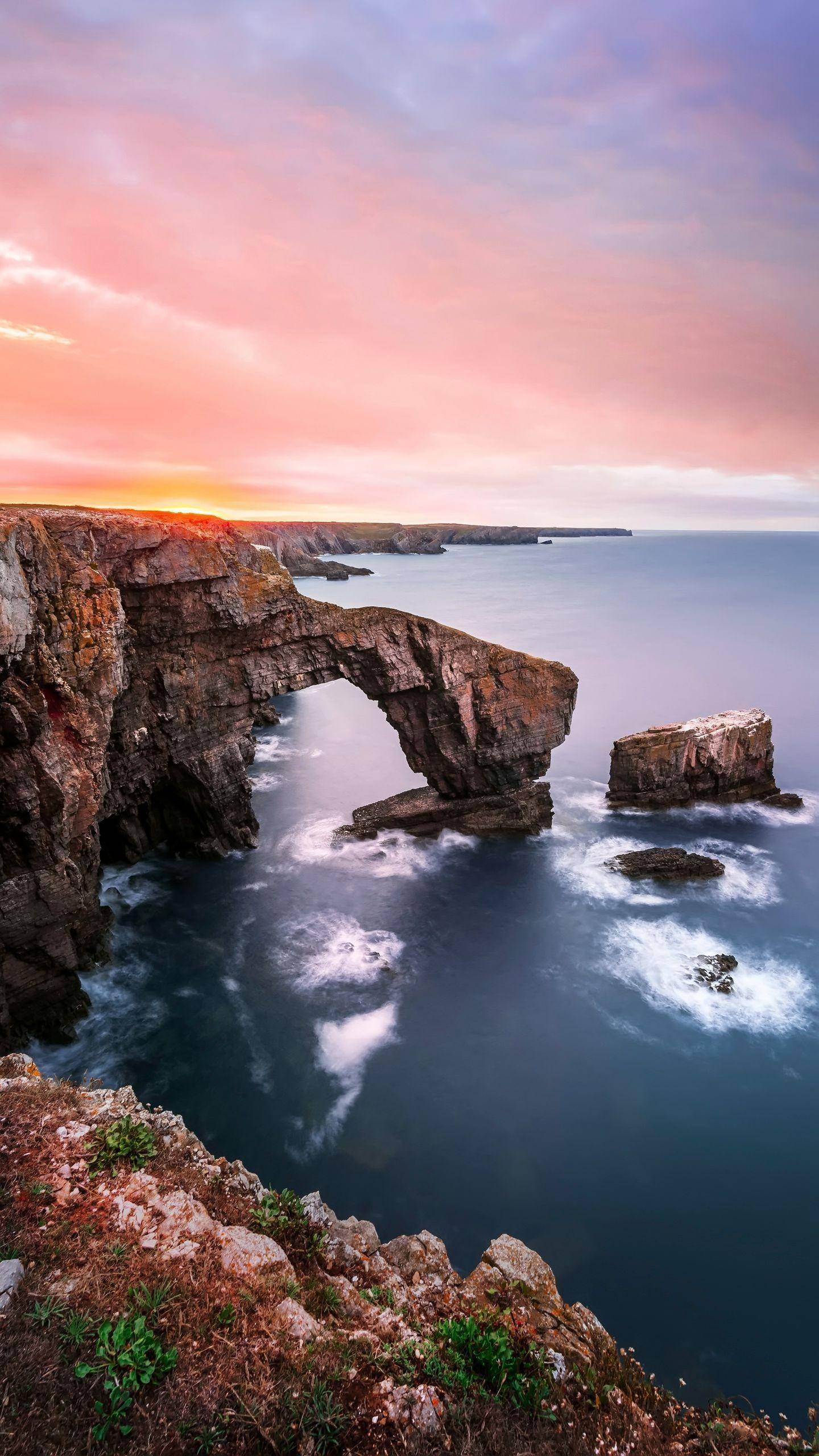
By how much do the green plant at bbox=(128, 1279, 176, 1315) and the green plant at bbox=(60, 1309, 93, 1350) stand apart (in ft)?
1.68

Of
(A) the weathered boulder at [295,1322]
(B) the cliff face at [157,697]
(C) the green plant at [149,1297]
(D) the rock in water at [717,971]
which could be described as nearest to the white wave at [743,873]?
(D) the rock in water at [717,971]

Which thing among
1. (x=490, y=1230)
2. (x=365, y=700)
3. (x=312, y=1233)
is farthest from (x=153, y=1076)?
(x=365, y=700)

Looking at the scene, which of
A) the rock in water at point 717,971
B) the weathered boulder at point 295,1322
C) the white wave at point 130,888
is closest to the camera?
the weathered boulder at point 295,1322

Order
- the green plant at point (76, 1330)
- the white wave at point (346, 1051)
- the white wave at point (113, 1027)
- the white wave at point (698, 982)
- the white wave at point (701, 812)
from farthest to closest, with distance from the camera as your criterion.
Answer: the white wave at point (701, 812), the white wave at point (698, 982), the white wave at point (113, 1027), the white wave at point (346, 1051), the green plant at point (76, 1330)

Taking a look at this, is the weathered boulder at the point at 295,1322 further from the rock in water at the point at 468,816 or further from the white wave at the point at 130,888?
the rock in water at the point at 468,816

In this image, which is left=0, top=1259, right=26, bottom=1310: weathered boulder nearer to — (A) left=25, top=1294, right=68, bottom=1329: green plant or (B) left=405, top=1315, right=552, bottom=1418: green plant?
(A) left=25, top=1294, right=68, bottom=1329: green plant

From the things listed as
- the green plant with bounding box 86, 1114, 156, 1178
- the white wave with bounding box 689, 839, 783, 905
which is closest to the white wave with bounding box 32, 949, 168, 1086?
the green plant with bounding box 86, 1114, 156, 1178

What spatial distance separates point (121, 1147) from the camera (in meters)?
9.97

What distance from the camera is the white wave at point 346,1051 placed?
2095 centimetres

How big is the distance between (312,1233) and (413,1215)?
34.7ft

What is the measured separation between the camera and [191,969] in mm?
27938

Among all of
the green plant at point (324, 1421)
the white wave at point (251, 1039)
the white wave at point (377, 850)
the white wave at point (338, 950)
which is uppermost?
the green plant at point (324, 1421)

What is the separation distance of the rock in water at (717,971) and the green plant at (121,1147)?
78.5 ft

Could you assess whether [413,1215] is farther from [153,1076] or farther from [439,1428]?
[439,1428]
